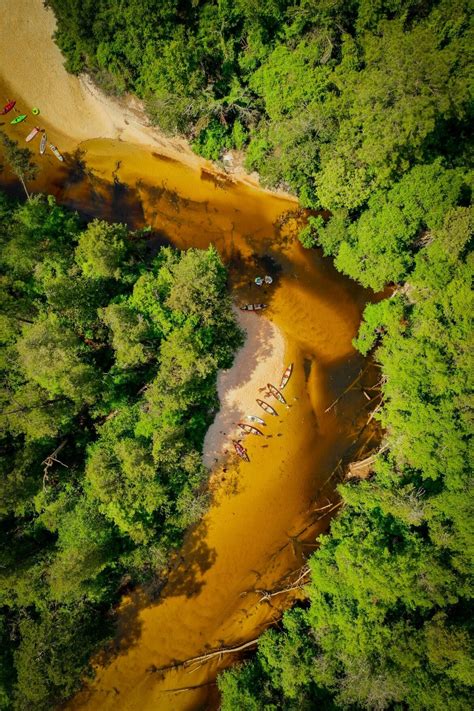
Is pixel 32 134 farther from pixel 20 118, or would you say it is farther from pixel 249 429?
pixel 249 429

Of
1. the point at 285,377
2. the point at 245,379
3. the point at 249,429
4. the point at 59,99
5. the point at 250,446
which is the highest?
the point at 59,99

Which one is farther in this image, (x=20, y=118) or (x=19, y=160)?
(x=20, y=118)

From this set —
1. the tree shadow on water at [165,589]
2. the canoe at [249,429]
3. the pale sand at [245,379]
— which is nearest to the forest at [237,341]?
the tree shadow on water at [165,589]

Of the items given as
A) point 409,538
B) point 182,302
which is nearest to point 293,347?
point 182,302

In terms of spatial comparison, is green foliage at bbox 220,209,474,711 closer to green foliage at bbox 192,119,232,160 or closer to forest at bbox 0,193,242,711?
forest at bbox 0,193,242,711

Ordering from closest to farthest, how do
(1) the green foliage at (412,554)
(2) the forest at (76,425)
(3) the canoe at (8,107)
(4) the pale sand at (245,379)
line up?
1. (1) the green foliage at (412,554)
2. (2) the forest at (76,425)
3. (4) the pale sand at (245,379)
4. (3) the canoe at (8,107)

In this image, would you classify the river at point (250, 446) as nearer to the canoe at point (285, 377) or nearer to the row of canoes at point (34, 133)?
the canoe at point (285, 377)

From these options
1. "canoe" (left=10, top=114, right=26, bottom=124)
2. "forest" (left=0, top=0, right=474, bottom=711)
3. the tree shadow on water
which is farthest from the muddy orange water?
"canoe" (left=10, top=114, right=26, bottom=124)

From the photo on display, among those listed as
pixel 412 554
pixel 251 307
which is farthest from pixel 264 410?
pixel 412 554

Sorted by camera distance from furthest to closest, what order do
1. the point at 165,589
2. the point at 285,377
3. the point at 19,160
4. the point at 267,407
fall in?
the point at 285,377
the point at 267,407
the point at 165,589
the point at 19,160
